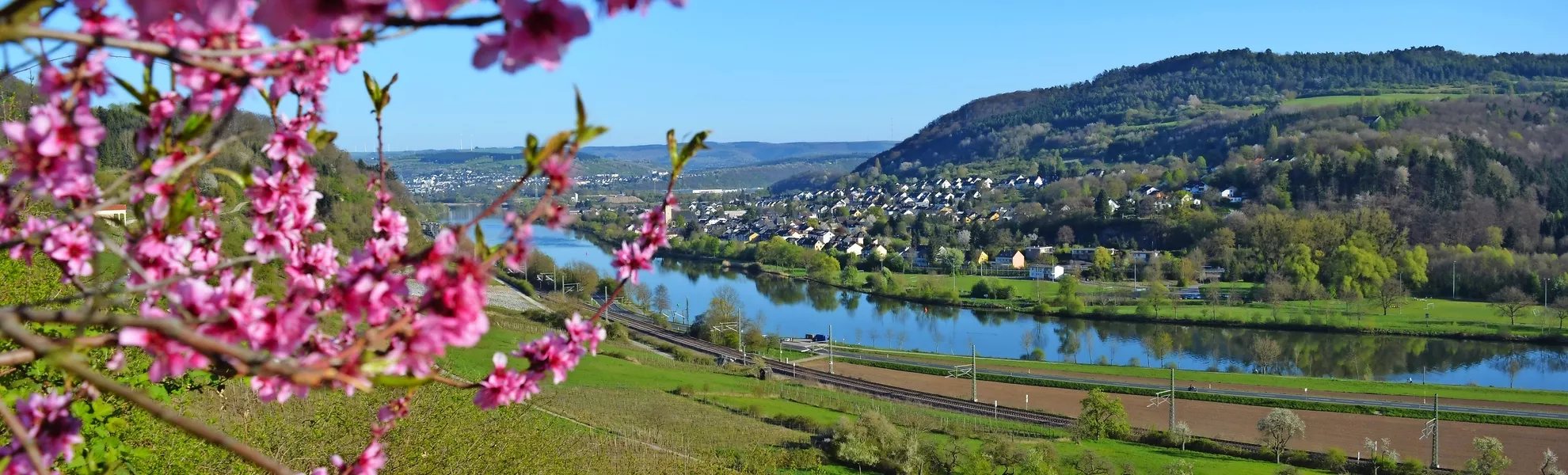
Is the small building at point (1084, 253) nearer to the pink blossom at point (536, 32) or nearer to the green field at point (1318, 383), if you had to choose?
the green field at point (1318, 383)

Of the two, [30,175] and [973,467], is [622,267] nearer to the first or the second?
[30,175]

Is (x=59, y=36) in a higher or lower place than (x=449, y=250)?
higher

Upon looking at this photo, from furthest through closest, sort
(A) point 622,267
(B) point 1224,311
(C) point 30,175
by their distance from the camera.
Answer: (B) point 1224,311
(A) point 622,267
(C) point 30,175

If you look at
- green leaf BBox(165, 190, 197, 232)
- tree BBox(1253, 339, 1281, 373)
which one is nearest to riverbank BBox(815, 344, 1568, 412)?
tree BBox(1253, 339, 1281, 373)

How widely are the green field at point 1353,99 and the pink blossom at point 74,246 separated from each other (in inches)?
4044

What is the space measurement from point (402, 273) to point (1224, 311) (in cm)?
3991

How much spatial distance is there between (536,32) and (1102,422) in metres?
21.5

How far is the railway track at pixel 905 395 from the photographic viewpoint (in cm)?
2143

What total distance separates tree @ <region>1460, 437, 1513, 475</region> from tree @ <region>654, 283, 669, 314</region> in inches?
1148

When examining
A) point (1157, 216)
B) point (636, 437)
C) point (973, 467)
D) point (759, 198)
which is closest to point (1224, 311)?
point (1157, 216)

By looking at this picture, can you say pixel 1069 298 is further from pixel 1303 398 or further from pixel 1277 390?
pixel 1303 398

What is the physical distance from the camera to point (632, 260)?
1.70 m

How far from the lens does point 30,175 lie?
100cm

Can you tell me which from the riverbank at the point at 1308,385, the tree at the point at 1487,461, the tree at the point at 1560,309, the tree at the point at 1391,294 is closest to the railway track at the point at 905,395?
the tree at the point at 1487,461
